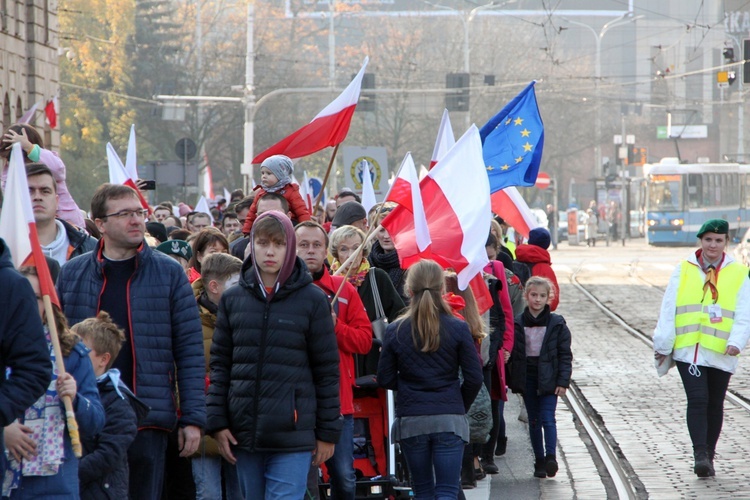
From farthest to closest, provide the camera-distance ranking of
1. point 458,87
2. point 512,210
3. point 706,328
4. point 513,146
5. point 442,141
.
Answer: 1. point 458,87
2. point 512,210
3. point 513,146
4. point 442,141
5. point 706,328

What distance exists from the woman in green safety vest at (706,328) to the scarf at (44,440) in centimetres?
570

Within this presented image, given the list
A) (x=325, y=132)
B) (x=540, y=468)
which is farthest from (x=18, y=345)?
(x=325, y=132)

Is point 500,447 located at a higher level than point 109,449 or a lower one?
lower

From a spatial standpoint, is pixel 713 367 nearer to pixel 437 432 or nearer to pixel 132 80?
pixel 437 432

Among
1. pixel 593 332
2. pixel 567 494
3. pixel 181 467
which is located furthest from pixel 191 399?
pixel 593 332

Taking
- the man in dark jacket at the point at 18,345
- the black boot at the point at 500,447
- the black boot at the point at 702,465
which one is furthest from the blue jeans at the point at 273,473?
the black boot at the point at 500,447

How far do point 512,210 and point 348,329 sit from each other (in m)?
5.23

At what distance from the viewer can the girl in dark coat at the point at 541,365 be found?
31.6ft

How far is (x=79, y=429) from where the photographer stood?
5.04 m

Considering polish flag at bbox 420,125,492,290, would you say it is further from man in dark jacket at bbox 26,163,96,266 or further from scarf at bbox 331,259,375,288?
man in dark jacket at bbox 26,163,96,266

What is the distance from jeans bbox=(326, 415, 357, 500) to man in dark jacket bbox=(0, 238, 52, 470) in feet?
8.74

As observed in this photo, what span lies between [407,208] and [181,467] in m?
2.22

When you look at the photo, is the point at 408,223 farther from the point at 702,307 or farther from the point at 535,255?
the point at 535,255

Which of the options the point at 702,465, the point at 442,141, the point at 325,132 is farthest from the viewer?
the point at 442,141
